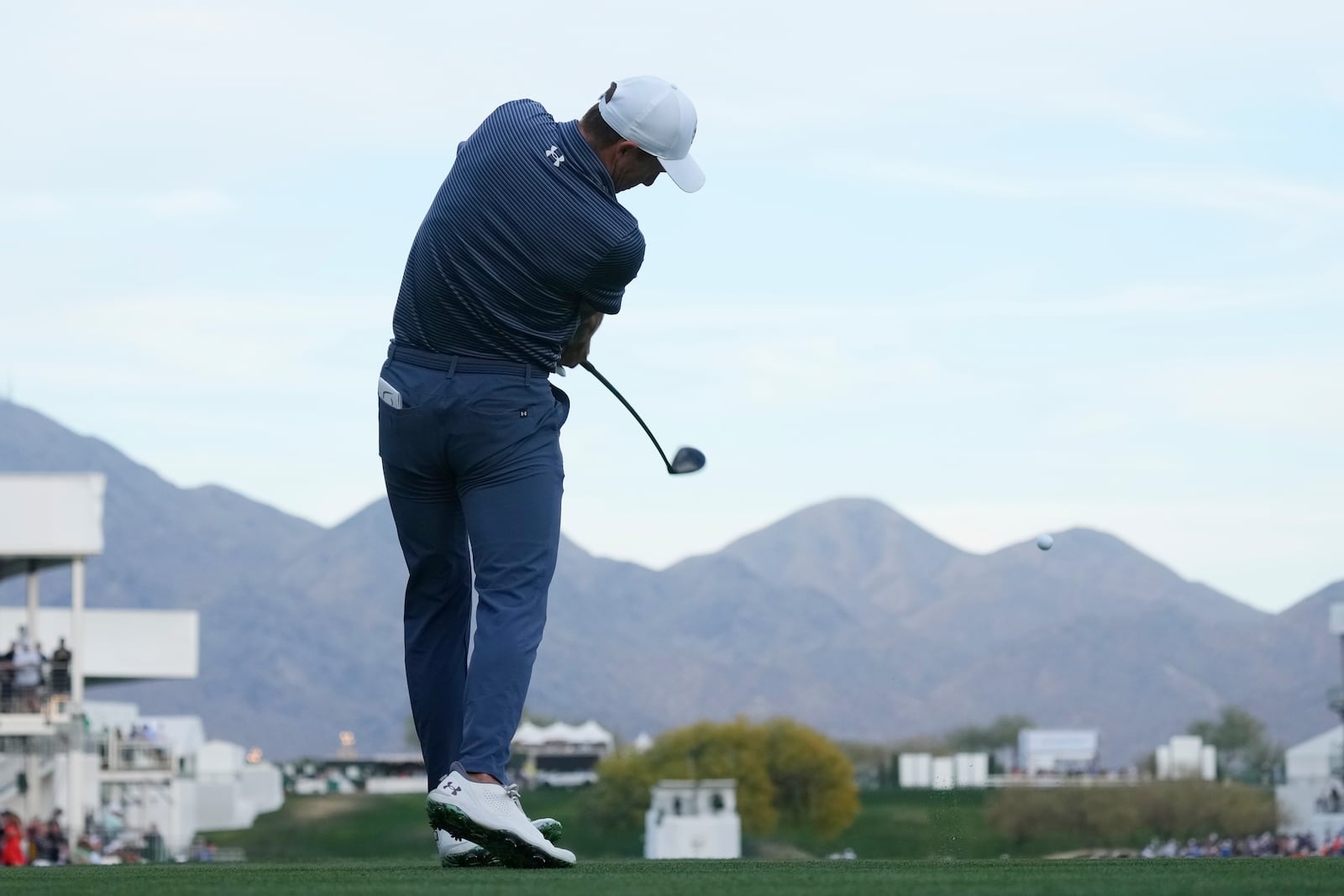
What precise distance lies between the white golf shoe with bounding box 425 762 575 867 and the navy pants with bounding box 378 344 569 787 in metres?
0.11

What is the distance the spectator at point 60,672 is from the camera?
3350 cm

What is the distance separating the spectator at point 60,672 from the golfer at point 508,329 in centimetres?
2947

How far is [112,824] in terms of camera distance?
157 feet

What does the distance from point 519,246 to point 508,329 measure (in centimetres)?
22

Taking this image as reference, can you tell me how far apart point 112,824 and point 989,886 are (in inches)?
1829

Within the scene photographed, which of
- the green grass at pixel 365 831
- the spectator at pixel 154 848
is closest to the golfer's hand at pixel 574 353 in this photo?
the spectator at pixel 154 848

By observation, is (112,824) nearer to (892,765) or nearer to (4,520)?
(4,520)

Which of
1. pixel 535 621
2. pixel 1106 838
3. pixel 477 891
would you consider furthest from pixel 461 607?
pixel 1106 838

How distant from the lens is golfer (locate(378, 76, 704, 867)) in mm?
5371

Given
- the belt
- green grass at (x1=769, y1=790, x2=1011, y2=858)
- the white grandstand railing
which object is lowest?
green grass at (x1=769, y1=790, x2=1011, y2=858)

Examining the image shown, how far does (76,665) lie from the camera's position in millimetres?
34531

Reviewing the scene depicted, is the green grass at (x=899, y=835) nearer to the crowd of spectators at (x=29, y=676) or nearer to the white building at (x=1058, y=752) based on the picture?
the white building at (x=1058, y=752)

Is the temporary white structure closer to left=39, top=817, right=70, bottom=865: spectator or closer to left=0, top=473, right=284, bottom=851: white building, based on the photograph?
left=0, top=473, right=284, bottom=851: white building

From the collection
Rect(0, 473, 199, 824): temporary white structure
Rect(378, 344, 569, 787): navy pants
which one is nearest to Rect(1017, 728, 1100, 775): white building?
Rect(0, 473, 199, 824): temporary white structure
